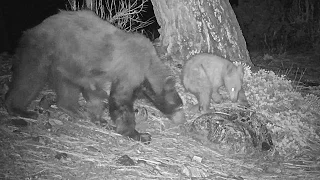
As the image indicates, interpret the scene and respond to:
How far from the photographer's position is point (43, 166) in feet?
13.1

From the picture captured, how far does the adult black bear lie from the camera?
16.4 feet

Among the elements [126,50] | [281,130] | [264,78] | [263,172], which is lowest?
[263,172]

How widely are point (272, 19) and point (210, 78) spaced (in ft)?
30.0

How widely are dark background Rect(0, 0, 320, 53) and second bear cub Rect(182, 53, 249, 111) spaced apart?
7.37 metres

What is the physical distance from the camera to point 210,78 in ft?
20.5

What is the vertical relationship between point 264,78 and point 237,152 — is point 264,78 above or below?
above

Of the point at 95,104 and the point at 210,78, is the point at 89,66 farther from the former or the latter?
the point at 210,78

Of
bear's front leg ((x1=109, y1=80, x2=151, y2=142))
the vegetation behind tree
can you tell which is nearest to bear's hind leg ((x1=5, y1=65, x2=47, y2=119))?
bear's front leg ((x1=109, y1=80, x2=151, y2=142))

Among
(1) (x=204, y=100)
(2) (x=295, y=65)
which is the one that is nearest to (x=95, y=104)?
(1) (x=204, y=100)

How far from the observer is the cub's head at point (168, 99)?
17.5 feet

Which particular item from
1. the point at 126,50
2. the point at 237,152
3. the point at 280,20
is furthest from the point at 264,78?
the point at 280,20

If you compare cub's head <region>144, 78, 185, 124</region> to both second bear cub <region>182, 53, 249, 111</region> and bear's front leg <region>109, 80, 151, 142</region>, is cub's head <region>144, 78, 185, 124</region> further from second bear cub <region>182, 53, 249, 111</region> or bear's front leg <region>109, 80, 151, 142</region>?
second bear cub <region>182, 53, 249, 111</region>

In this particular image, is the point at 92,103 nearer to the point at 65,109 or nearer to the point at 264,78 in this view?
the point at 65,109

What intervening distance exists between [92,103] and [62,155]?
55.2 inches
